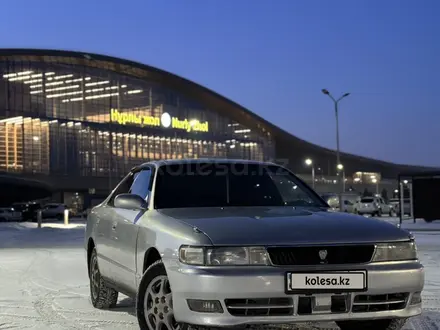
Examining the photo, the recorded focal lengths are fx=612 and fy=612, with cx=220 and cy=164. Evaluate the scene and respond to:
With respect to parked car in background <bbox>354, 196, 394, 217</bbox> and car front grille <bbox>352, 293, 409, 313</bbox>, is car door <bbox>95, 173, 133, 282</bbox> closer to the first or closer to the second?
car front grille <bbox>352, 293, 409, 313</bbox>

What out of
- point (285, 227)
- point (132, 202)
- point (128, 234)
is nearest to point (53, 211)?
point (128, 234)

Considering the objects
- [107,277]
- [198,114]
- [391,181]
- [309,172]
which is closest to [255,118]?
[198,114]

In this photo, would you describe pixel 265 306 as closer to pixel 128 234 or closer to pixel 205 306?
pixel 205 306

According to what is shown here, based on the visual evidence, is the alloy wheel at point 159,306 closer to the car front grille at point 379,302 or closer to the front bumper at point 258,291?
the front bumper at point 258,291

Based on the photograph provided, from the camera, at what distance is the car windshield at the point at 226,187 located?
Answer: 5.86m

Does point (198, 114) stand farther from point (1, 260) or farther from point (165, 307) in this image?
point (165, 307)

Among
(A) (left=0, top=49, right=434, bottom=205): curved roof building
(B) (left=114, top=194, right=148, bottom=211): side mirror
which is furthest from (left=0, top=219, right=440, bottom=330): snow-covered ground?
(A) (left=0, top=49, right=434, bottom=205): curved roof building

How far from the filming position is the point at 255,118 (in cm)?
9406

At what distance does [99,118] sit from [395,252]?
70.6 m

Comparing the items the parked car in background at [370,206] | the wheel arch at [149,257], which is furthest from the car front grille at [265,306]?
the parked car in background at [370,206]

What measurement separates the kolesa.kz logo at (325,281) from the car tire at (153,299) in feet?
3.41

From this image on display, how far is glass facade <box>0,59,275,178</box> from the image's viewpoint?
216ft

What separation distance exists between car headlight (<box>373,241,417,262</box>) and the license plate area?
0.75ft

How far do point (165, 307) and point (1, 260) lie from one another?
961 cm
